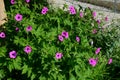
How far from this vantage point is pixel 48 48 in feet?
10.8

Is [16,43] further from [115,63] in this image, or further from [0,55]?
[115,63]

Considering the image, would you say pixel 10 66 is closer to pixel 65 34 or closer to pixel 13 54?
pixel 13 54

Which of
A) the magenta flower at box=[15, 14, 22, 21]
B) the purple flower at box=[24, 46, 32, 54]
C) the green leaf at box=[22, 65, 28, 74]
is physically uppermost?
the magenta flower at box=[15, 14, 22, 21]

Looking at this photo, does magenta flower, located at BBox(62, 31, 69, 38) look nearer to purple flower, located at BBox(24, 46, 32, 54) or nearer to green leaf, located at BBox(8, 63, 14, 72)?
purple flower, located at BBox(24, 46, 32, 54)

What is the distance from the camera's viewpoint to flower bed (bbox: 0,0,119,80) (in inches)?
129

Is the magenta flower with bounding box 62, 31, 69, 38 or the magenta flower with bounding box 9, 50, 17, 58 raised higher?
the magenta flower with bounding box 62, 31, 69, 38

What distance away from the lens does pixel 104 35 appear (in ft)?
13.8

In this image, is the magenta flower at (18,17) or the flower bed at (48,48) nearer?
the flower bed at (48,48)

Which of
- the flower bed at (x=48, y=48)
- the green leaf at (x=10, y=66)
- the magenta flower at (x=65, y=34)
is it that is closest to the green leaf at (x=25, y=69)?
the flower bed at (x=48, y=48)

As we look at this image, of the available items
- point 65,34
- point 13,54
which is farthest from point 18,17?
point 65,34

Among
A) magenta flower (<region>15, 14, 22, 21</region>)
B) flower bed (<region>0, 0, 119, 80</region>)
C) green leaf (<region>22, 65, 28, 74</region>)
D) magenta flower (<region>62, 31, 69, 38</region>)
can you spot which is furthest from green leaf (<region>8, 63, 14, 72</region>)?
magenta flower (<region>62, 31, 69, 38</region>)

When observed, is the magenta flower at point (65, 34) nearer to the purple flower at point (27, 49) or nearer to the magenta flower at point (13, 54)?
the purple flower at point (27, 49)

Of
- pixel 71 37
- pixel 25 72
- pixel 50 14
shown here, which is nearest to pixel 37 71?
pixel 25 72

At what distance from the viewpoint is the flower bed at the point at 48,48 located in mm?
3281
